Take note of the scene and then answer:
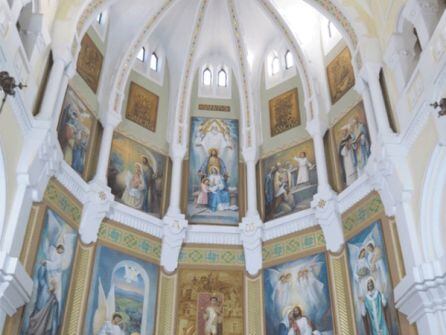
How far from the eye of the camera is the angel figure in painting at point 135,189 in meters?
15.0

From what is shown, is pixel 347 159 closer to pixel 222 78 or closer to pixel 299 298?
pixel 299 298

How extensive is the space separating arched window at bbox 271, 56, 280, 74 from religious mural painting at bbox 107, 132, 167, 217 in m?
4.98

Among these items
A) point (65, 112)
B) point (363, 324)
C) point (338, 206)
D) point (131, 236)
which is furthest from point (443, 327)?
point (65, 112)

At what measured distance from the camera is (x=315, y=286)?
13.5 meters

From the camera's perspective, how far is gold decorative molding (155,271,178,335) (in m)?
13.5

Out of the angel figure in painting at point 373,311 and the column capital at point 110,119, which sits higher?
the column capital at point 110,119

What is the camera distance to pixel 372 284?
12.0 meters

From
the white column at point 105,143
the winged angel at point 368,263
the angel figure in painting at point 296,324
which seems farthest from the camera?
the white column at point 105,143

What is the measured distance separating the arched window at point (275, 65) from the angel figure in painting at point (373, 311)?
849 cm

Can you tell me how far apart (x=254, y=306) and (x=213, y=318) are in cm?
113

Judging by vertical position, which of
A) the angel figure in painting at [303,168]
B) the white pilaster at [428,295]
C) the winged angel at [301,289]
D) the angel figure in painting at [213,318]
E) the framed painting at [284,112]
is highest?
the framed painting at [284,112]

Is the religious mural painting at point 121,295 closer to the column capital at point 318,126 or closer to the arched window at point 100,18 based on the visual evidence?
the column capital at point 318,126

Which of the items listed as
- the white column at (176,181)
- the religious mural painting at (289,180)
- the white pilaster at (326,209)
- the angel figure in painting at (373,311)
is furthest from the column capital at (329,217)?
the white column at (176,181)

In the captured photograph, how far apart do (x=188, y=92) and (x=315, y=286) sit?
7.55 meters
